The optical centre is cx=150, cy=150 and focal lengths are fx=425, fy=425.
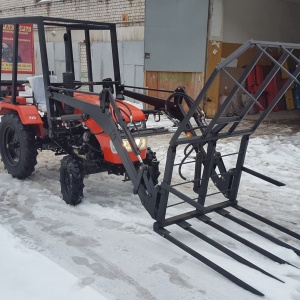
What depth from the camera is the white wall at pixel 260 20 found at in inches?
428

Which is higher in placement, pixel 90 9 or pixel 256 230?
pixel 90 9

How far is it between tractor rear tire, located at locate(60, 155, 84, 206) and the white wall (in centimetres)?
748

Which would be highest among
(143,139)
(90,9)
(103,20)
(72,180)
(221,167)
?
(90,9)

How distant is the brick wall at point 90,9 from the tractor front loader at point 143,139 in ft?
25.7

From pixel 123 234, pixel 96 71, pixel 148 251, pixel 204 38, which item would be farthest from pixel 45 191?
pixel 96 71

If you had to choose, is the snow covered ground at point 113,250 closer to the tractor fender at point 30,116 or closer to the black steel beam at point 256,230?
the black steel beam at point 256,230

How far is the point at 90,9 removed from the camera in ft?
48.2

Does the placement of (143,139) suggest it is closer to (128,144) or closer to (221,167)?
(128,144)

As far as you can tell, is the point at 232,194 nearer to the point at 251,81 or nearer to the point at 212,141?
the point at 212,141

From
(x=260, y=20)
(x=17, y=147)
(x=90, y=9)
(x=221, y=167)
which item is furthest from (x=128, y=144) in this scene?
(x=90, y=9)

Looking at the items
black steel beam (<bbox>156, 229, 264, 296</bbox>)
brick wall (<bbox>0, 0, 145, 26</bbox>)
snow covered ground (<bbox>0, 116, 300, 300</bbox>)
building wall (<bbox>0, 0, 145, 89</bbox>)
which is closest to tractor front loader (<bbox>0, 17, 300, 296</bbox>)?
black steel beam (<bbox>156, 229, 264, 296</bbox>)

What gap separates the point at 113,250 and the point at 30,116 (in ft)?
7.24

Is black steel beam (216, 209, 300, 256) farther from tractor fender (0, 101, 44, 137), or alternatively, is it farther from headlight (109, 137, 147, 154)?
tractor fender (0, 101, 44, 137)

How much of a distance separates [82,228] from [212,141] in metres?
1.46
